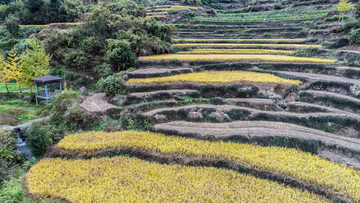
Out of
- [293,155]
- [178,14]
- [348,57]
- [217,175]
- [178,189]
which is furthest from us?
[178,14]

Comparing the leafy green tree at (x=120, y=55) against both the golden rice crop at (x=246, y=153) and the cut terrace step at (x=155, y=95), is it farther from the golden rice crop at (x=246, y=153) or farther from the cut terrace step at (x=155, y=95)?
the golden rice crop at (x=246, y=153)

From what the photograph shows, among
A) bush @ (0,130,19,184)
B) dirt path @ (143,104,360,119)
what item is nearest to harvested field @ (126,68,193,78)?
dirt path @ (143,104,360,119)

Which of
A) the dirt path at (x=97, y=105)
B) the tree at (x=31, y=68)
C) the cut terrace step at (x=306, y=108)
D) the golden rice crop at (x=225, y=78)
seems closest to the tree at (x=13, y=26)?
the tree at (x=31, y=68)

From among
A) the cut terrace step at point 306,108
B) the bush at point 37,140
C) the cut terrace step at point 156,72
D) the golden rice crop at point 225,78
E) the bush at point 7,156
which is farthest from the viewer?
the cut terrace step at point 156,72

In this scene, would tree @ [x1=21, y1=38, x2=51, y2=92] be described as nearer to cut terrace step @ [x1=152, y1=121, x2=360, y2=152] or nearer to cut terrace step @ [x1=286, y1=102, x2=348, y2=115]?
cut terrace step @ [x1=152, y1=121, x2=360, y2=152]

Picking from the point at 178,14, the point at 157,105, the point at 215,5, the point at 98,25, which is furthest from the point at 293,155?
the point at 215,5

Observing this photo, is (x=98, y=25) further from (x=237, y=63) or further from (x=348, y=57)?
(x=348, y=57)

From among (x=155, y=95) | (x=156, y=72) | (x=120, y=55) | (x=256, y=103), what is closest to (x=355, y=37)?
(x=256, y=103)
